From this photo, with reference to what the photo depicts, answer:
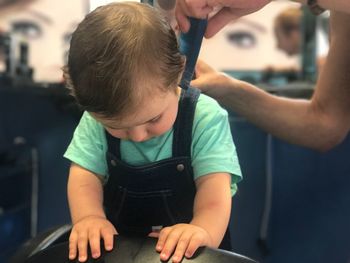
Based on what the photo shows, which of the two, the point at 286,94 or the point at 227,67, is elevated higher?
the point at 286,94

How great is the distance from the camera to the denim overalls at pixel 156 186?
0.72 m

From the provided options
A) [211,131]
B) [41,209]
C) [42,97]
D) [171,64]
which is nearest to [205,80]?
[211,131]

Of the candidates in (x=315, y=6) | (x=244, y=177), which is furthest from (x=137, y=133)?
(x=244, y=177)

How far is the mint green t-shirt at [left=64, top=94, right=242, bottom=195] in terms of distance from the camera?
70 centimetres

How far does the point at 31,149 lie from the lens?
1.55 metres

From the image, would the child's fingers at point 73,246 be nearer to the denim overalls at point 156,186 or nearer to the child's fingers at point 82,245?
the child's fingers at point 82,245

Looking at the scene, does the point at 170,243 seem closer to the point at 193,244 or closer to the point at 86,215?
the point at 193,244

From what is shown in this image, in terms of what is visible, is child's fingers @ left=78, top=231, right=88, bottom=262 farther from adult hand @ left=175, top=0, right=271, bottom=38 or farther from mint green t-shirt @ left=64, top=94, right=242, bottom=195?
adult hand @ left=175, top=0, right=271, bottom=38

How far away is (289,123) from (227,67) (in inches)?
76.4

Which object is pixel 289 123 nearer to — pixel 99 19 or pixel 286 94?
pixel 286 94

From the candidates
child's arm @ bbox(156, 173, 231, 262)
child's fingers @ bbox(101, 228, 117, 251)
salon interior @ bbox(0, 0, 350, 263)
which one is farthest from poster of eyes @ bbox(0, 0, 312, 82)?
child's fingers @ bbox(101, 228, 117, 251)

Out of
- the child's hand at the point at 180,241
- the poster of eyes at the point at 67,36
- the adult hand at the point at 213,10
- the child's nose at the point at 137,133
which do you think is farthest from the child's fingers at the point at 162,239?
the poster of eyes at the point at 67,36

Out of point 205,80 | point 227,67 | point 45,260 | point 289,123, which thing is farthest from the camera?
point 227,67

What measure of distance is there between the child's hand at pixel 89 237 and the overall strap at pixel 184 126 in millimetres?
163
